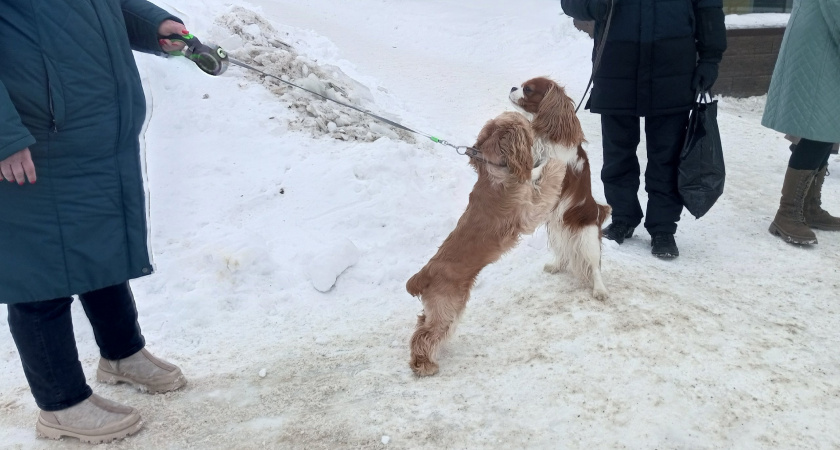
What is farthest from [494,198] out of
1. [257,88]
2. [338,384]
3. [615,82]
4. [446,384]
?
[257,88]

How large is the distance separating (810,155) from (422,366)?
11.7ft

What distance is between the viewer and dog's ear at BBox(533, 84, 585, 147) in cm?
357

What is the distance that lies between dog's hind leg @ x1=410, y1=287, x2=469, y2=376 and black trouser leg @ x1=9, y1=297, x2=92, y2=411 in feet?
5.08

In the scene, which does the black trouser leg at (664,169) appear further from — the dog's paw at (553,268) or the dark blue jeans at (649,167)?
the dog's paw at (553,268)

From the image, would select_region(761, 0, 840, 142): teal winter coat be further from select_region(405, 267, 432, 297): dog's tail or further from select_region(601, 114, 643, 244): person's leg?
select_region(405, 267, 432, 297): dog's tail

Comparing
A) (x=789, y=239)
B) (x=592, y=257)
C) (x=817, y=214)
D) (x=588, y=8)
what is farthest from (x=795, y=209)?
(x=588, y=8)

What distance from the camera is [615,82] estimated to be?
448 cm

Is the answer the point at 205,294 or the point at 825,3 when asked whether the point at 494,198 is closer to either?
the point at 205,294

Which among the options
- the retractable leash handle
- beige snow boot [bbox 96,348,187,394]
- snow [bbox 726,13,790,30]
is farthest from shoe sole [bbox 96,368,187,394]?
snow [bbox 726,13,790,30]

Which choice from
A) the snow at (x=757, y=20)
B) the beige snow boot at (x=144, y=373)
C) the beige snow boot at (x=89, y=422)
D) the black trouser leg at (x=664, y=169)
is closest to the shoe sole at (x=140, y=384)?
the beige snow boot at (x=144, y=373)

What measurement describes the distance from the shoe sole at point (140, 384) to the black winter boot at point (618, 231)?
10.6ft

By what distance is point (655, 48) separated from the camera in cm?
430

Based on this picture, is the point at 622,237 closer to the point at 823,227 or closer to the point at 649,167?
the point at 649,167

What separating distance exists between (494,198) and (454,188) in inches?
85.3
